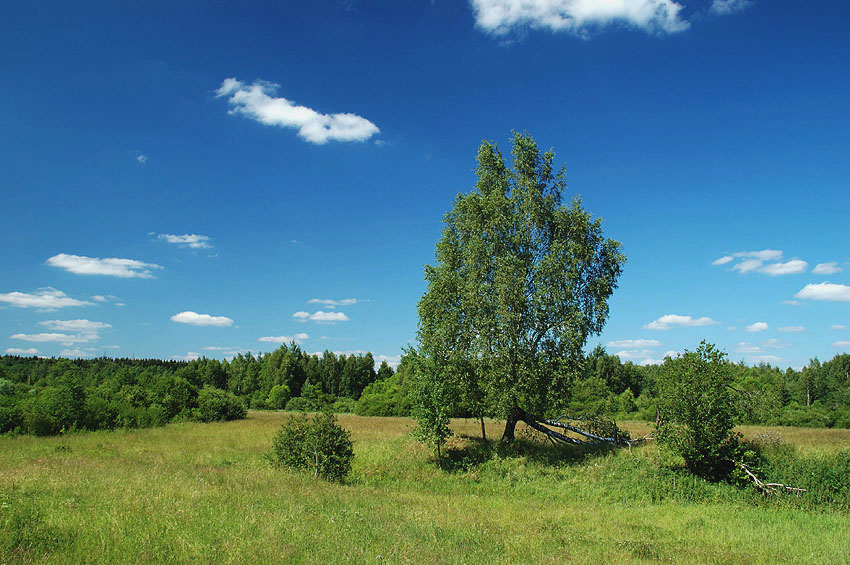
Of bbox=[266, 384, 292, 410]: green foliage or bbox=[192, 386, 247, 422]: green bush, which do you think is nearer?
bbox=[192, 386, 247, 422]: green bush

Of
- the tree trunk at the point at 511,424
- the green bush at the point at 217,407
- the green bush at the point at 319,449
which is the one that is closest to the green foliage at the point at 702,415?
the tree trunk at the point at 511,424

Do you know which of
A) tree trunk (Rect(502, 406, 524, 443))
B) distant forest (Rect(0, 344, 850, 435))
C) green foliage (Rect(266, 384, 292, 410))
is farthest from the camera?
green foliage (Rect(266, 384, 292, 410))

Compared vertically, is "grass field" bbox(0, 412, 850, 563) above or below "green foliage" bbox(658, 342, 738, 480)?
below

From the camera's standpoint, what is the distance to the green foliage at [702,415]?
17531 mm

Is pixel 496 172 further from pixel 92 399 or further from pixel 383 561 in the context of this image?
pixel 92 399

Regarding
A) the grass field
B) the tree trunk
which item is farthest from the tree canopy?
the grass field

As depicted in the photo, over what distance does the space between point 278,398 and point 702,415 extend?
65990 millimetres

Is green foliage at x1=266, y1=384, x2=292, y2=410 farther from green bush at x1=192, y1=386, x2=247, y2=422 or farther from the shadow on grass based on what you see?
the shadow on grass

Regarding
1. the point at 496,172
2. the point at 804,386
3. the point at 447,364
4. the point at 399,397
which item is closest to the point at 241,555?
the point at 447,364

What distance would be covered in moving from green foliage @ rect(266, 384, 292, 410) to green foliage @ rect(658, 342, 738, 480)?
210 feet

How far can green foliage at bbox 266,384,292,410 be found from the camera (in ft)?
237

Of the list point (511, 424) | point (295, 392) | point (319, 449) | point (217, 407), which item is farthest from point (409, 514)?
point (295, 392)

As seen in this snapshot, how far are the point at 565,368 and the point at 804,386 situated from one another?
241 ft

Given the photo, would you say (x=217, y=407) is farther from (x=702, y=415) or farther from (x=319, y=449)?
A: (x=702, y=415)
